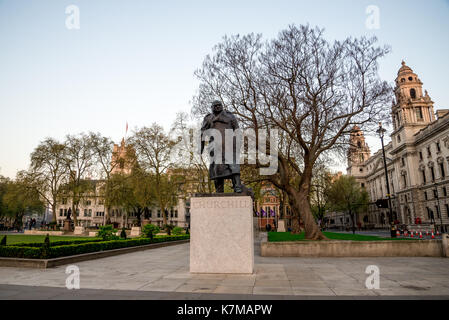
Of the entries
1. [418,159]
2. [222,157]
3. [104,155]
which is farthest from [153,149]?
[418,159]

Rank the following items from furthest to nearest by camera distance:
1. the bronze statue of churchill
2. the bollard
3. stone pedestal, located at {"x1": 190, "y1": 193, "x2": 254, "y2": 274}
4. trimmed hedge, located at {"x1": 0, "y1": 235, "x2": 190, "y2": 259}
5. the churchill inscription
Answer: the bollard
trimmed hedge, located at {"x1": 0, "y1": 235, "x2": 190, "y2": 259}
the bronze statue of churchill
the churchill inscription
stone pedestal, located at {"x1": 190, "y1": 193, "x2": 254, "y2": 274}

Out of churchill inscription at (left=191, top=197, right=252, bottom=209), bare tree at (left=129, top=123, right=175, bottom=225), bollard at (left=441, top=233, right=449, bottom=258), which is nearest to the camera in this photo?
churchill inscription at (left=191, top=197, right=252, bottom=209)

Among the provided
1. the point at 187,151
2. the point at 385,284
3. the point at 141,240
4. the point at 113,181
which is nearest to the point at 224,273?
the point at 385,284

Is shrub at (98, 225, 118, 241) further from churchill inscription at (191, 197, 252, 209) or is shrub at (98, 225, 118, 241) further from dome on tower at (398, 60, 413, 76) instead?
dome on tower at (398, 60, 413, 76)

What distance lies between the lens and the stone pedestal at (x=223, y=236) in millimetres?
7906

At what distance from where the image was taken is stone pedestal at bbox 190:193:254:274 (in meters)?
7.91

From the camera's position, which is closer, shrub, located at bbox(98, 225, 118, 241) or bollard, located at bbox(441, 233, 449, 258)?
bollard, located at bbox(441, 233, 449, 258)

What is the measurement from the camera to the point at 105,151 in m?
44.9

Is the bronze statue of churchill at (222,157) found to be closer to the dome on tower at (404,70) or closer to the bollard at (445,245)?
the bollard at (445,245)

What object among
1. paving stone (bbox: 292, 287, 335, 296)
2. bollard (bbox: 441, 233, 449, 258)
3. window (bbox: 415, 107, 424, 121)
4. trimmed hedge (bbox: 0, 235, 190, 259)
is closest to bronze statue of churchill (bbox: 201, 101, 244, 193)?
paving stone (bbox: 292, 287, 335, 296)

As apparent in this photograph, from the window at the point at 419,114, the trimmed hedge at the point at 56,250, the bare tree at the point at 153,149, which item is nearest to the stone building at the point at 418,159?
the window at the point at 419,114

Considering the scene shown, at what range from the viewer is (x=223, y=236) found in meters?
7.99

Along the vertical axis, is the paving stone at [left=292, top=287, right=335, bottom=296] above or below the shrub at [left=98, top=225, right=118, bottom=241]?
below
